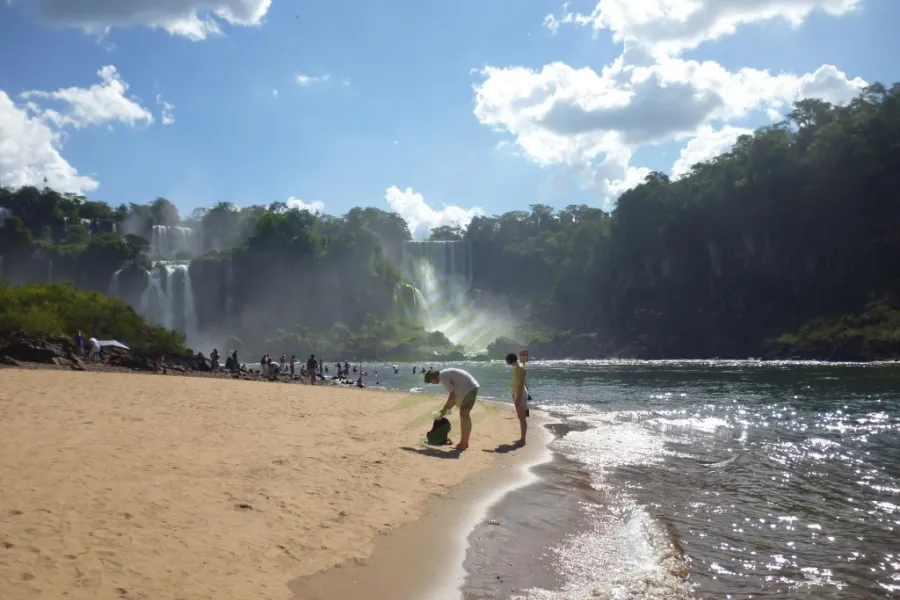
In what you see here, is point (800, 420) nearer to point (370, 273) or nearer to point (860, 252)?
point (860, 252)

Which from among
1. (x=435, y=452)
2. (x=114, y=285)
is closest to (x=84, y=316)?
(x=435, y=452)

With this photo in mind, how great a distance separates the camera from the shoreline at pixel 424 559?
5.70 m

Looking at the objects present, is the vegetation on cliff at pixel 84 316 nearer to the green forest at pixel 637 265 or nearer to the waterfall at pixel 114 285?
the green forest at pixel 637 265

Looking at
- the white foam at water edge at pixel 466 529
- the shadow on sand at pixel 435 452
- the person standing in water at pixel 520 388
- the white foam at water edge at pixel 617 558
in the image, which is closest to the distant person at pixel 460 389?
the shadow on sand at pixel 435 452

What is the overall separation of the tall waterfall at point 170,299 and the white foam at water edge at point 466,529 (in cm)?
9596

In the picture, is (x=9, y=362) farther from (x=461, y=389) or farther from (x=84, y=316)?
(x=461, y=389)

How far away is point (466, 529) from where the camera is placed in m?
7.93

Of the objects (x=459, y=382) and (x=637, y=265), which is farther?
(x=637, y=265)

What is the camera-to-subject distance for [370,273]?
138m

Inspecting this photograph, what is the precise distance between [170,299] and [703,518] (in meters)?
104

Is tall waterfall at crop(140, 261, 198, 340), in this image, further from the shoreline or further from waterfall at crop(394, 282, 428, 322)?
the shoreline

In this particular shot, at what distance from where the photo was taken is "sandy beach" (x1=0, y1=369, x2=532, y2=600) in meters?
5.29

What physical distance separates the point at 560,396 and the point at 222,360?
82.2 metres

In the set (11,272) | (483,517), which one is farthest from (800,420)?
(11,272)
